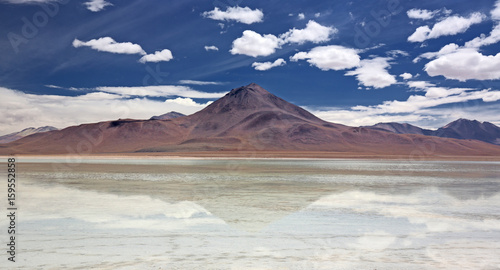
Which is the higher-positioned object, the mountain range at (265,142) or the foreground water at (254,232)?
the mountain range at (265,142)

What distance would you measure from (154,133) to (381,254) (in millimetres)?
196288

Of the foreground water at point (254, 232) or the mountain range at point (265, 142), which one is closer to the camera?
the foreground water at point (254, 232)

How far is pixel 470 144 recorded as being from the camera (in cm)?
18388

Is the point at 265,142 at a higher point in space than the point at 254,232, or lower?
higher

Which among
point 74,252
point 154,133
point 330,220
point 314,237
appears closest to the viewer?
point 74,252

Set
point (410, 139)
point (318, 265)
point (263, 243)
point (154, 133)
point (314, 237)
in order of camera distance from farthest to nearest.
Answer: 1. point (154, 133)
2. point (410, 139)
3. point (314, 237)
4. point (263, 243)
5. point (318, 265)

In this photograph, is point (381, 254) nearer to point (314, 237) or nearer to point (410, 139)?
point (314, 237)

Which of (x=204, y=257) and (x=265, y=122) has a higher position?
(x=265, y=122)

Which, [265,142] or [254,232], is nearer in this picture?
[254,232]

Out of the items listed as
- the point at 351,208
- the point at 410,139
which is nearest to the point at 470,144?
the point at 410,139

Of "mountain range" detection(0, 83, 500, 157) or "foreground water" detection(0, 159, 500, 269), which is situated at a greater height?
"mountain range" detection(0, 83, 500, 157)

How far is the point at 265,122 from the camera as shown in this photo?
199m

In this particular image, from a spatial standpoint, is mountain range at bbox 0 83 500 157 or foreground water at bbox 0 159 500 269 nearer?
foreground water at bbox 0 159 500 269

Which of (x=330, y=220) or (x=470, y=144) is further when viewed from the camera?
(x=470, y=144)
